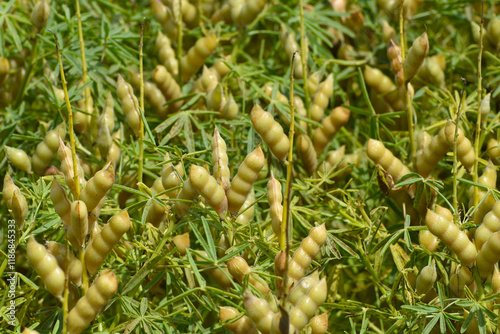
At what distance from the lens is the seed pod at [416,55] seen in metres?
1.44

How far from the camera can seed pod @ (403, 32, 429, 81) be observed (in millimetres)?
1438

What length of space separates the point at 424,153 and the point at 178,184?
585mm

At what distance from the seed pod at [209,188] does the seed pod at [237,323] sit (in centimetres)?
20

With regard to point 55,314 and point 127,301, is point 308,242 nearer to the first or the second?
point 127,301

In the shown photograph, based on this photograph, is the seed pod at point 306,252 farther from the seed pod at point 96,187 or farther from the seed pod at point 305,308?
the seed pod at point 96,187

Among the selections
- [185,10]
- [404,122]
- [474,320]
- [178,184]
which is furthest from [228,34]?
[474,320]

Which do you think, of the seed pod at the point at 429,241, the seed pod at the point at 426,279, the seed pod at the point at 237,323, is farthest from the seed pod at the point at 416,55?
the seed pod at the point at 237,323

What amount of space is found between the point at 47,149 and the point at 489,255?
1.01 metres

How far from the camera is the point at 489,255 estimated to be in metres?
1.19

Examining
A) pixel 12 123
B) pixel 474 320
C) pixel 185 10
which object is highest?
pixel 185 10

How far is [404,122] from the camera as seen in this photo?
5.84ft

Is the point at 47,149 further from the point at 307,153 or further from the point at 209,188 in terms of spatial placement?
the point at 307,153

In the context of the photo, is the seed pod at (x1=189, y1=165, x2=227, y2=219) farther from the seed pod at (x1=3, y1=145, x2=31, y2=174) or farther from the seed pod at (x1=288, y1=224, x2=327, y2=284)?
the seed pod at (x1=3, y1=145, x2=31, y2=174)

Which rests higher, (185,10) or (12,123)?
(185,10)
